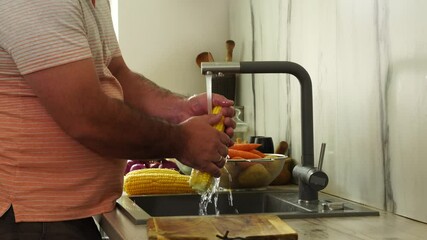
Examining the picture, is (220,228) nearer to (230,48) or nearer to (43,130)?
(43,130)

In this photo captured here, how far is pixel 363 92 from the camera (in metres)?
1.41

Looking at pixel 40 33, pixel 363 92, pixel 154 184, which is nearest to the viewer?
pixel 40 33

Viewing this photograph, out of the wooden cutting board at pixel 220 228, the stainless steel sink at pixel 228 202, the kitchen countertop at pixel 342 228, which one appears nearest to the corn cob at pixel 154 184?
the stainless steel sink at pixel 228 202

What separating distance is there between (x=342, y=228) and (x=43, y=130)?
55cm

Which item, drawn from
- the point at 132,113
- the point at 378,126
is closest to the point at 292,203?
the point at 378,126

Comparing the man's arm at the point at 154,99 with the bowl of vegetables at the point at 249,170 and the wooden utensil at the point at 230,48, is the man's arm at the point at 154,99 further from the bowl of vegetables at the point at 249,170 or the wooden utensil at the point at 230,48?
the wooden utensil at the point at 230,48

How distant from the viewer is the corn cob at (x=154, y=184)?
5.15ft

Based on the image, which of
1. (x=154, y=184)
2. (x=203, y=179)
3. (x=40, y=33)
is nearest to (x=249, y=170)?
(x=154, y=184)

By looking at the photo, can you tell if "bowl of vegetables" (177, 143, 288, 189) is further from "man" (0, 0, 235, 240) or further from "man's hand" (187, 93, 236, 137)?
"man" (0, 0, 235, 240)

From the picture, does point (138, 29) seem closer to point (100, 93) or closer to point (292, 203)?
point (292, 203)

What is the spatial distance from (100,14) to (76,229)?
1.34 feet

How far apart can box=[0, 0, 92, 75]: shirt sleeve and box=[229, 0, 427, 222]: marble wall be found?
0.62 meters

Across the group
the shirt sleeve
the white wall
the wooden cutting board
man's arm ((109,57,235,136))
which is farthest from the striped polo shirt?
the white wall

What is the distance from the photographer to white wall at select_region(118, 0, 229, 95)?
102 inches
